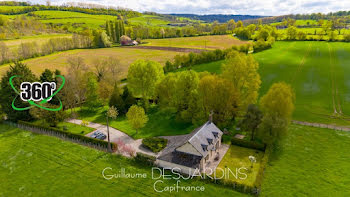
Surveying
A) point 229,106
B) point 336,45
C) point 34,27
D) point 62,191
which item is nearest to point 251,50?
point 336,45

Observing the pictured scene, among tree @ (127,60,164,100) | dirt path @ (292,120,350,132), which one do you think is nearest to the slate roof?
tree @ (127,60,164,100)

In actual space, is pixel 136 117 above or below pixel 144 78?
below

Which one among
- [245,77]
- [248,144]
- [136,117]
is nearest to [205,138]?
[248,144]

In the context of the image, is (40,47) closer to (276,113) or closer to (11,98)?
(11,98)

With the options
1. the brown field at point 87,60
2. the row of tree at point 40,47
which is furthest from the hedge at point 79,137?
the row of tree at point 40,47

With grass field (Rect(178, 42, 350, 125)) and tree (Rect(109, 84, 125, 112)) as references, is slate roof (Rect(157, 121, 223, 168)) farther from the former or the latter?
grass field (Rect(178, 42, 350, 125))

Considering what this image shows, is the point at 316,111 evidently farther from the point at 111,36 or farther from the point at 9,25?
the point at 9,25

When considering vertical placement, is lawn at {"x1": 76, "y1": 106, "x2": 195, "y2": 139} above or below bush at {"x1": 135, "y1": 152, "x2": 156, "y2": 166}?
above

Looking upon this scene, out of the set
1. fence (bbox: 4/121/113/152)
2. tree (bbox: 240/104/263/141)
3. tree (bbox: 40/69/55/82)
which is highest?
tree (bbox: 40/69/55/82)
